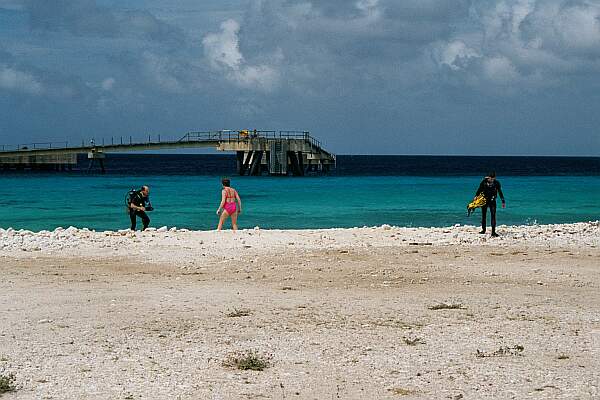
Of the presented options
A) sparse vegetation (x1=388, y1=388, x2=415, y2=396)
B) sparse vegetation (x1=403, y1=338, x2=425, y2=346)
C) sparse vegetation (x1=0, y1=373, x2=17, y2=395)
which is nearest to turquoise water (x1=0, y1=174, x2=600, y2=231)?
sparse vegetation (x1=403, y1=338, x2=425, y2=346)

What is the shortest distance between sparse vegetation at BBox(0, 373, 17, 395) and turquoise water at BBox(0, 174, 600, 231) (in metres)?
20.8

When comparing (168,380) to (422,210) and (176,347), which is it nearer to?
(176,347)

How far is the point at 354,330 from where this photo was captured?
9148mm

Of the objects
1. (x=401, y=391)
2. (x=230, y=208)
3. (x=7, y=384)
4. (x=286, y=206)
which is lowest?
(x=286, y=206)

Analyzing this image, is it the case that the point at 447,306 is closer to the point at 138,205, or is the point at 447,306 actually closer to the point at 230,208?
the point at 230,208

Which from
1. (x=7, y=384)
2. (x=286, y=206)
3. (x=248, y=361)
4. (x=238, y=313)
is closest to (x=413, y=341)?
(x=248, y=361)

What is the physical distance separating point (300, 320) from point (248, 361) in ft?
7.07

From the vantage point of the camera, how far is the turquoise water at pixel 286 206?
30.7 meters

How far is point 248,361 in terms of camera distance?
7.59m

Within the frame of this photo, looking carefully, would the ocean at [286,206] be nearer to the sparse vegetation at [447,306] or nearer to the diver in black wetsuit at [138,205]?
the diver in black wetsuit at [138,205]

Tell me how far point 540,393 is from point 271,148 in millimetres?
58353

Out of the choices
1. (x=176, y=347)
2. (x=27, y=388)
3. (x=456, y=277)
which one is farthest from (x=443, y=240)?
(x=27, y=388)

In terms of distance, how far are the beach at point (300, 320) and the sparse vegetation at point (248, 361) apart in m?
0.06

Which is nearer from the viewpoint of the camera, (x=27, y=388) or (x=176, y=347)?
(x=27, y=388)
